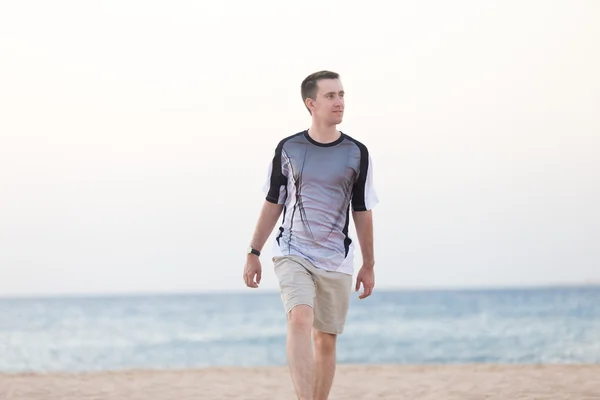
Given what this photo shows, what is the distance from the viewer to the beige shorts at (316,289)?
19.8ft

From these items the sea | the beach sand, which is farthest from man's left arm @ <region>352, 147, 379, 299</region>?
the sea

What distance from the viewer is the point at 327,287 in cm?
622

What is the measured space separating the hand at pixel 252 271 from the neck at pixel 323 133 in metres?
0.81

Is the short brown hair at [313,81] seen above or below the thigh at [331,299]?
above

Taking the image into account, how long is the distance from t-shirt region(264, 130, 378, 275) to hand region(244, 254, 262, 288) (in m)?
0.14

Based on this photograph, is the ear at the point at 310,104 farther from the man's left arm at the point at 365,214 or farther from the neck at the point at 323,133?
the man's left arm at the point at 365,214

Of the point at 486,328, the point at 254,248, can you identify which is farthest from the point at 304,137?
the point at 486,328

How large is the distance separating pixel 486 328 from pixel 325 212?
33.4 m

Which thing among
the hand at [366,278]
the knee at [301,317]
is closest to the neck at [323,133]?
the hand at [366,278]

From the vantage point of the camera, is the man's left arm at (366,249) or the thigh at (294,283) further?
the man's left arm at (366,249)

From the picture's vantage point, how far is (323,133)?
6.14 metres

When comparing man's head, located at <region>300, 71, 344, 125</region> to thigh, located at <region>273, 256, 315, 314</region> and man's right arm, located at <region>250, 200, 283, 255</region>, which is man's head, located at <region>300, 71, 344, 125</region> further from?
thigh, located at <region>273, 256, 315, 314</region>

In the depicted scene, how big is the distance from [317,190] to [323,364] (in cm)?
110

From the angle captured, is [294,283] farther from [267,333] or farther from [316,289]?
[267,333]
